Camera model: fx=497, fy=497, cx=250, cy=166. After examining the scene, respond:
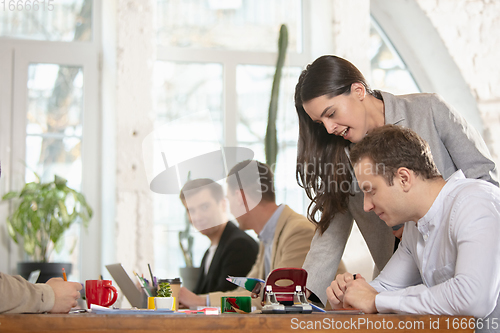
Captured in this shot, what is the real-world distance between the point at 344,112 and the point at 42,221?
2245mm

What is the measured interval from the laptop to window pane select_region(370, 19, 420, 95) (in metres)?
2.73

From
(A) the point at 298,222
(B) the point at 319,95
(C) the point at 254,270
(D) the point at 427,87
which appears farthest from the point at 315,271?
(D) the point at 427,87

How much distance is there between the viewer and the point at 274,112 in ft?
10.6

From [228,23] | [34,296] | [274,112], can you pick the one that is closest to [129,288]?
[34,296]

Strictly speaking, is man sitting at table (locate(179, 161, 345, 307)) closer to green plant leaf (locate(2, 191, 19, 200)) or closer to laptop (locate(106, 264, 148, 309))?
laptop (locate(106, 264, 148, 309))

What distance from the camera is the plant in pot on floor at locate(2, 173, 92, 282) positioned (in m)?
3.03

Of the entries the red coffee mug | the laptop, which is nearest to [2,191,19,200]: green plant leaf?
the laptop

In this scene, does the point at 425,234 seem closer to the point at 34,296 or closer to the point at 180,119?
the point at 34,296

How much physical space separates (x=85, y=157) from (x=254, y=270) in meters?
1.58

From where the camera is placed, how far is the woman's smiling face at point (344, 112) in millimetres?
1541

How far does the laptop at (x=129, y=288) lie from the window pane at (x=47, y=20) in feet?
7.35

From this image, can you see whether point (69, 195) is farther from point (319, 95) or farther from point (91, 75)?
point (319, 95)

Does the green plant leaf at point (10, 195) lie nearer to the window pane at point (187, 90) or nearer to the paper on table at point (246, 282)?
the window pane at point (187, 90)

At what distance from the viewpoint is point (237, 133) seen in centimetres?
371
